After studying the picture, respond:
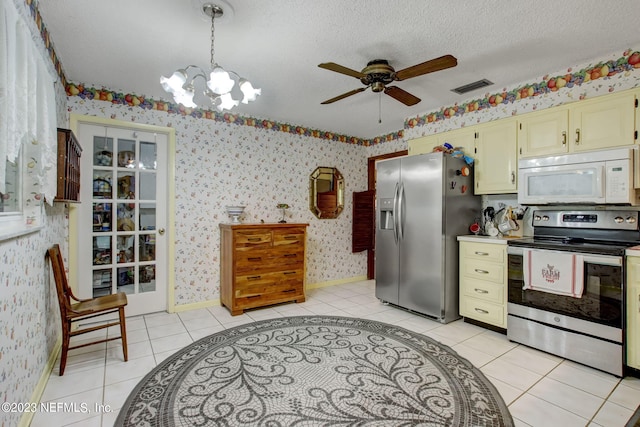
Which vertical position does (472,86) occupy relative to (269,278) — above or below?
above

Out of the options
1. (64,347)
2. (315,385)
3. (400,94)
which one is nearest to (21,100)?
(64,347)

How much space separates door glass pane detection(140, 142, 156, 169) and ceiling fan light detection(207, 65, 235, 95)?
6.79 ft

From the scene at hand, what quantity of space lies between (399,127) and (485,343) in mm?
3058

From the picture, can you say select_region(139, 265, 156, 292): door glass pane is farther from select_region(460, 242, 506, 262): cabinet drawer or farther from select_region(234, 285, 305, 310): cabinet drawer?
select_region(460, 242, 506, 262): cabinet drawer

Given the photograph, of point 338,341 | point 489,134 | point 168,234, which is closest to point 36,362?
point 168,234

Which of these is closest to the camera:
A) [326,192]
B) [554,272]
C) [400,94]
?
[554,272]

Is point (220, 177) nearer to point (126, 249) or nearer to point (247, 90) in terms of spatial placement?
point (126, 249)

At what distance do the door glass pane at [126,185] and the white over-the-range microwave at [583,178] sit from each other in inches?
156

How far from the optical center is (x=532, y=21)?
6.80 ft

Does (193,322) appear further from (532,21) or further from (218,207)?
(532,21)

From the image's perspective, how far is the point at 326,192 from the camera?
481 cm

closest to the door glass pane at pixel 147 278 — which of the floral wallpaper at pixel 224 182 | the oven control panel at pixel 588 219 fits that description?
the floral wallpaper at pixel 224 182

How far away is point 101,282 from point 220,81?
2.73m

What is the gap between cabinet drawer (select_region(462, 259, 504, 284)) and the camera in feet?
9.60
